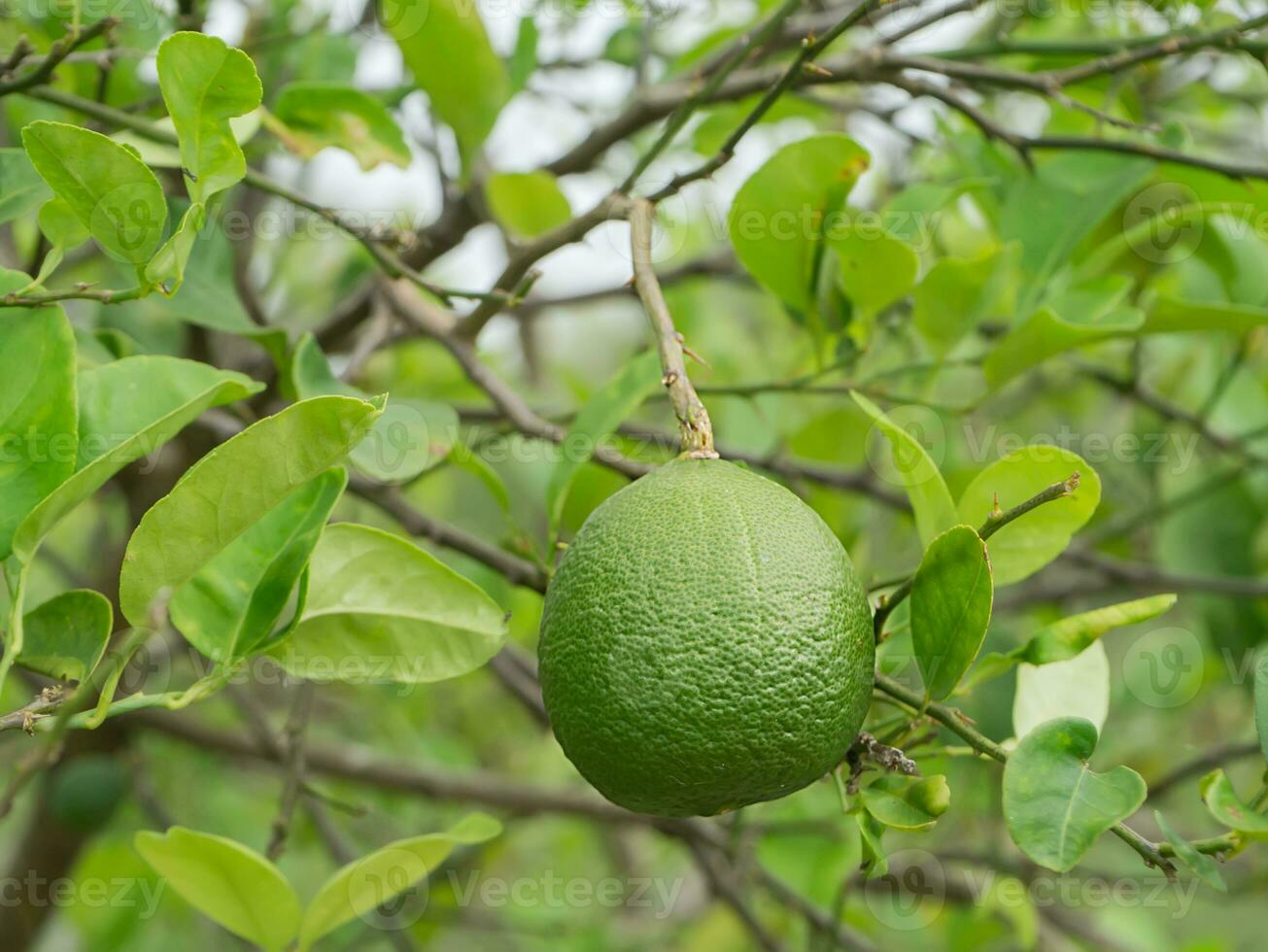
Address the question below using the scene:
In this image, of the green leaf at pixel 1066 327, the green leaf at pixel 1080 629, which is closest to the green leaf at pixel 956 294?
the green leaf at pixel 1066 327

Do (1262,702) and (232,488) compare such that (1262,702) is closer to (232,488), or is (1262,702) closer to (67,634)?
(232,488)

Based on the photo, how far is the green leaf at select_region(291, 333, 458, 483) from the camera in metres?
0.85

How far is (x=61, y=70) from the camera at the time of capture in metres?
1.06

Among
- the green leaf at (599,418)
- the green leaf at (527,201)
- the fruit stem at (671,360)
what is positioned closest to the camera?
the fruit stem at (671,360)

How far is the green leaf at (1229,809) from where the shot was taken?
2.00ft

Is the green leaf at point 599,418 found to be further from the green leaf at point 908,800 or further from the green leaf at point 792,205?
the green leaf at point 908,800

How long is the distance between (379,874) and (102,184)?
1.52ft

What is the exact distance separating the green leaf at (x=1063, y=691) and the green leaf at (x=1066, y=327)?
26cm

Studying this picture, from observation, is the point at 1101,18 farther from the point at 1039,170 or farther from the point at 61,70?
the point at 61,70

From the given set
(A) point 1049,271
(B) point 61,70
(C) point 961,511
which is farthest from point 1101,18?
(B) point 61,70

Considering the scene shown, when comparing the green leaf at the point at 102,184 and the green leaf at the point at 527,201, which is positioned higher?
the green leaf at the point at 102,184

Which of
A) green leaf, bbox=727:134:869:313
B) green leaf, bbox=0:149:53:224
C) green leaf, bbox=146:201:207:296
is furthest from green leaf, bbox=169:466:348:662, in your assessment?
green leaf, bbox=727:134:869:313

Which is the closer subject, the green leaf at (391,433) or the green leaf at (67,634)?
the green leaf at (67,634)

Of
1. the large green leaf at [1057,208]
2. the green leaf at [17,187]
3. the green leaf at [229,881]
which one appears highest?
the green leaf at [17,187]
